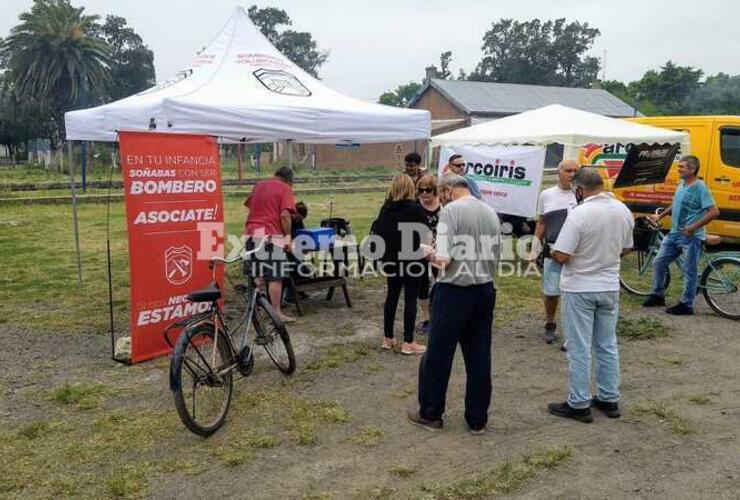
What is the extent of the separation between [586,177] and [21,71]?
176ft

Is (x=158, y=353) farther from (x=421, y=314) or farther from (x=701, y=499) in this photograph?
(x=701, y=499)

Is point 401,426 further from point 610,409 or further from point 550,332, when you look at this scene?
point 550,332

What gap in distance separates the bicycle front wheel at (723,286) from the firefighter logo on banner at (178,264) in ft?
17.4

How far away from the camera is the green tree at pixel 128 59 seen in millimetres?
65875

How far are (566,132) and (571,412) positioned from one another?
5584 millimetres

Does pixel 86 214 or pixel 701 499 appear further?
pixel 86 214

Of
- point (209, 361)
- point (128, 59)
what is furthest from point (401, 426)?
point (128, 59)

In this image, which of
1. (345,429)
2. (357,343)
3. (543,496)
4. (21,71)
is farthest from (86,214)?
(21,71)

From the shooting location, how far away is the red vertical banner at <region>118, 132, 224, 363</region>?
4996mm

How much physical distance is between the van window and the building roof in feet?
99.6

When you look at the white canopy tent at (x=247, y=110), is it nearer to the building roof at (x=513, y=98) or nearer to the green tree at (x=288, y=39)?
the building roof at (x=513, y=98)

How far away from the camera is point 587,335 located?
4000mm

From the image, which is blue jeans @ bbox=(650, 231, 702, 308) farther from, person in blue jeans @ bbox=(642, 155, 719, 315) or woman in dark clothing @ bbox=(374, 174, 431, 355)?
woman in dark clothing @ bbox=(374, 174, 431, 355)

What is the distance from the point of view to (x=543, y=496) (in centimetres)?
324
